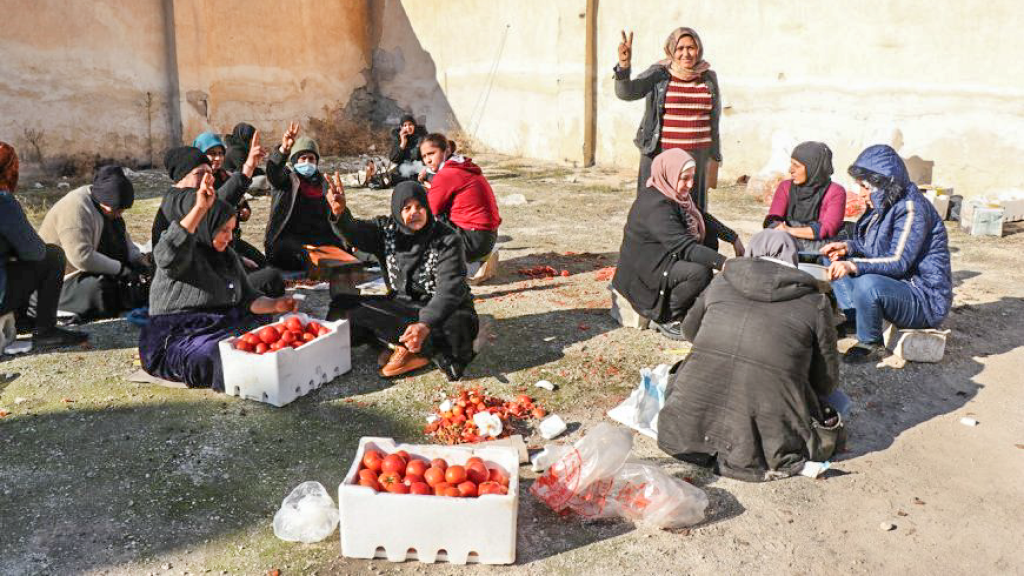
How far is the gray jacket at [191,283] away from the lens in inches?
181

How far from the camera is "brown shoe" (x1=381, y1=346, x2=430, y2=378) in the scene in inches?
195

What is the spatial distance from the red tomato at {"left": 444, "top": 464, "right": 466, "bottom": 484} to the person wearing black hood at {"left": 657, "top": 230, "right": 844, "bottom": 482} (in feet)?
3.88

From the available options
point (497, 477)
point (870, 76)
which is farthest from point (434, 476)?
point (870, 76)

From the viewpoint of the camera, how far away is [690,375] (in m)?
3.93

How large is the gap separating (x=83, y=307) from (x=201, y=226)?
1803 mm

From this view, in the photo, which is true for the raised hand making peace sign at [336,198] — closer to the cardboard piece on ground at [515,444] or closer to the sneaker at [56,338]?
the cardboard piece on ground at [515,444]

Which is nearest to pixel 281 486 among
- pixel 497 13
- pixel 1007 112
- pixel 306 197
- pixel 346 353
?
pixel 346 353

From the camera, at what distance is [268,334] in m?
4.73

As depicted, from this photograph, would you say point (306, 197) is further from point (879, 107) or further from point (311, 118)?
point (311, 118)

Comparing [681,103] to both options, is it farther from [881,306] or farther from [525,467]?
[525,467]

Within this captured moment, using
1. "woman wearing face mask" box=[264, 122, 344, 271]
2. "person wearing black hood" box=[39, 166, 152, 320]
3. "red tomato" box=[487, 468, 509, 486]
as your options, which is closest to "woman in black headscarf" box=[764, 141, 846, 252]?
"red tomato" box=[487, 468, 509, 486]

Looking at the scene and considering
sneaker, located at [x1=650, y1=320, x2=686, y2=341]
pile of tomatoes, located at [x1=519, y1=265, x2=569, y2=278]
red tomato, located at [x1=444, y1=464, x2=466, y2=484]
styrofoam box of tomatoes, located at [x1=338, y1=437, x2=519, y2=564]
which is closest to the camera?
styrofoam box of tomatoes, located at [x1=338, y1=437, x2=519, y2=564]

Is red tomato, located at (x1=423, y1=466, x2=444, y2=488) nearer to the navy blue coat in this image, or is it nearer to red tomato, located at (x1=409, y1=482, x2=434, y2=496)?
red tomato, located at (x1=409, y1=482, x2=434, y2=496)

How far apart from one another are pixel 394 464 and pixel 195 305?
206cm
